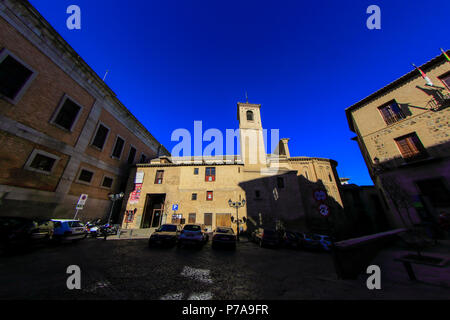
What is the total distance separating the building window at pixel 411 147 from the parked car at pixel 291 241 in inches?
411

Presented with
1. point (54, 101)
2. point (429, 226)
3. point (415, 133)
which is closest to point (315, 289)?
point (429, 226)

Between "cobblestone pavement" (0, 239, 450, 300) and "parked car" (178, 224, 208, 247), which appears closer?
"cobblestone pavement" (0, 239, 450, 300)

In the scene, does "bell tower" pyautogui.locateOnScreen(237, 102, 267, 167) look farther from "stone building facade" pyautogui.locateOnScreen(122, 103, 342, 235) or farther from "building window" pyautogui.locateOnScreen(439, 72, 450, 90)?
"building window" pyautogui.locateOnScreen(439, 72, 450, 90)

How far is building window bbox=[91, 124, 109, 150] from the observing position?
16578 millimetres

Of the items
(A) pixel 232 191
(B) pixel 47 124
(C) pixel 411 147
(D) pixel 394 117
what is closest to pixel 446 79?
(D) pixel 394 117

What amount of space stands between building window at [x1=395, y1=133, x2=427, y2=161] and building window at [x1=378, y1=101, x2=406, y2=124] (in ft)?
5.66

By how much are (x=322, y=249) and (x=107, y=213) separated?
21.9 metres

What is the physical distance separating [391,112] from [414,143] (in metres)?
3.21

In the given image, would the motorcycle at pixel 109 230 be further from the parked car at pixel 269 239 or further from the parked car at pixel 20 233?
the parked car at pixel 269 239

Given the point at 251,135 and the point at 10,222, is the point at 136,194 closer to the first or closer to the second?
the point at 10,222

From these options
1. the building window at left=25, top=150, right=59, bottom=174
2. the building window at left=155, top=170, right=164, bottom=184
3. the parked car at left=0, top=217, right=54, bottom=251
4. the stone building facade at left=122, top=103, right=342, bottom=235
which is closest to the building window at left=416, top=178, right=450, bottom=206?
the stone building facade at left=122, top=103, right=342, bottom=235

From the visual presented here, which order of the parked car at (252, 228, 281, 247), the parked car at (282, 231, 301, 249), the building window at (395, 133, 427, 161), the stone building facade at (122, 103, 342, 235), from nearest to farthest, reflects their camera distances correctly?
1. the building window at (395, 133, 427, 161)
2. the parked car at (252, 228, 281, 247)
3. the parked car at (282, 231, 301, 249)
4. the stone building facade at (122, 103, 342, 235)

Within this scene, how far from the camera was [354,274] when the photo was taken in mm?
4195

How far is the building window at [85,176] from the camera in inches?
580
